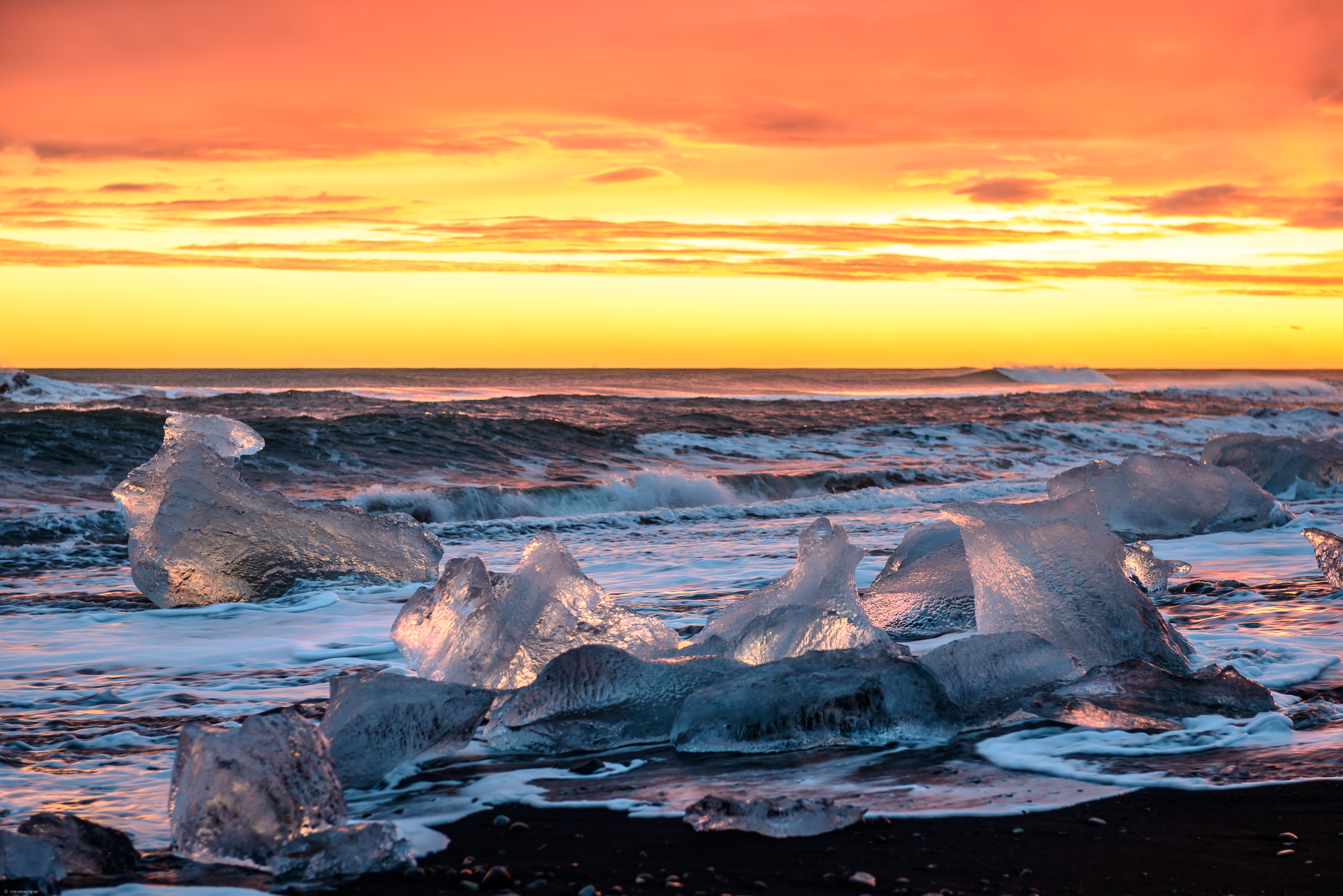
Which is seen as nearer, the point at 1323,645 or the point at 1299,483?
the point at 1323,645

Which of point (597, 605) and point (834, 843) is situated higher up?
point (597, 605)

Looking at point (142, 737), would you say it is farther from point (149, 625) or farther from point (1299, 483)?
point (1299, 483)

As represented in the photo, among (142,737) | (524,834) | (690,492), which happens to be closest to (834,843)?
(524,834)

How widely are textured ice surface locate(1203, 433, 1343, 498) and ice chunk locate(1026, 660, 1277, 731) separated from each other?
7728 millimetres

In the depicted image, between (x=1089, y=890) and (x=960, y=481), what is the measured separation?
11.8 meters

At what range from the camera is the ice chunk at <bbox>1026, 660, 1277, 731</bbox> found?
126 inches

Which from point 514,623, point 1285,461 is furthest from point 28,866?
point 1285,461

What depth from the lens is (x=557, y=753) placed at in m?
3.15

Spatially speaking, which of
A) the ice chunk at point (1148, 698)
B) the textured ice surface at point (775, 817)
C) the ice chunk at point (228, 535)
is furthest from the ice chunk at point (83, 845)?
the ice chunk at point (228, 535)

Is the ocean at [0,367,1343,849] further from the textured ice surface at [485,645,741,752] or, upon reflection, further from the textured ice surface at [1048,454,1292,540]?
the textured ice surface at [1048,454,1292,540]

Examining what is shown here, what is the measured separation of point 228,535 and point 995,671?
418 cm

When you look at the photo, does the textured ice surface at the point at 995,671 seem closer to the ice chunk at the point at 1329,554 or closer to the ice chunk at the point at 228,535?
the ice chunk at the point at 1329,554

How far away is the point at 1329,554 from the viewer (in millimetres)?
5430

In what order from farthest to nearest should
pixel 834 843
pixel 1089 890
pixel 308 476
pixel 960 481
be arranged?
pixel 960 481, pixel 308 476, pixel 834 843, pixel 1089 890
